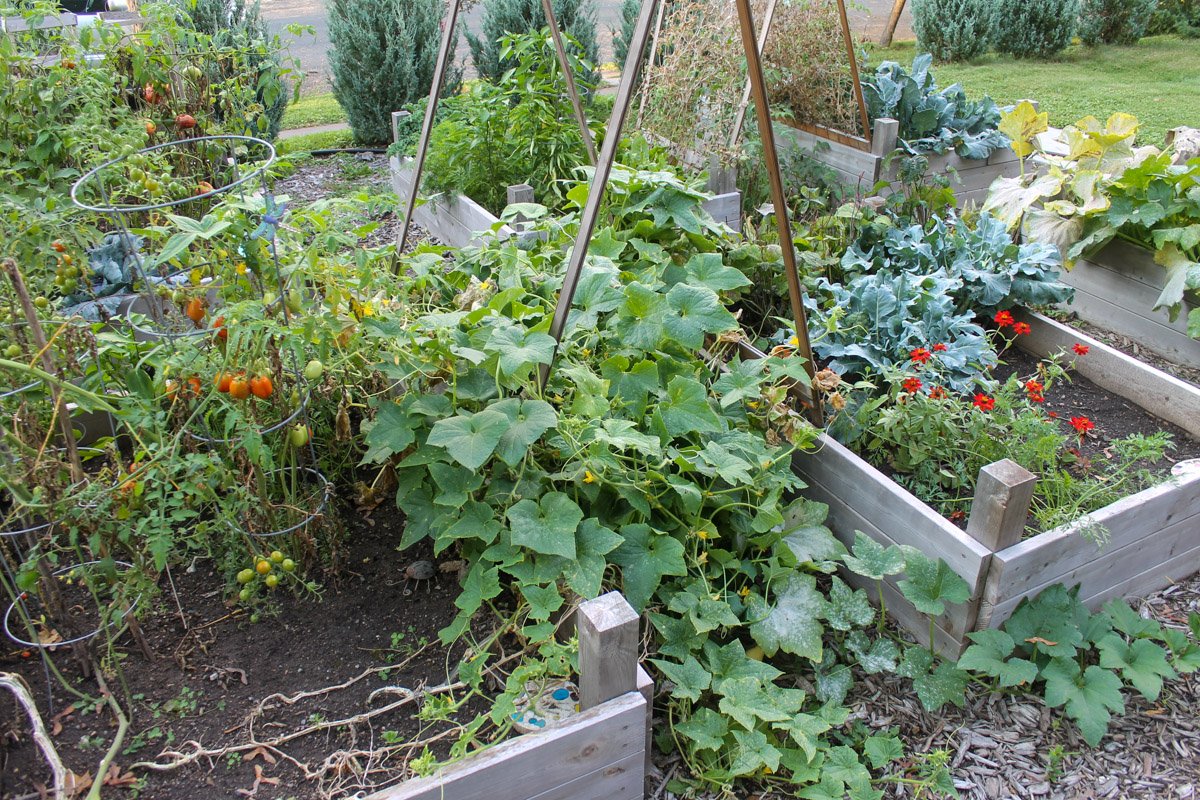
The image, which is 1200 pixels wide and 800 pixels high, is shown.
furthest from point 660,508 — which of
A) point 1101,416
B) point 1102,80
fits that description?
point 1102,80

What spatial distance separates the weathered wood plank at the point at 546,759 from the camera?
1.47 m

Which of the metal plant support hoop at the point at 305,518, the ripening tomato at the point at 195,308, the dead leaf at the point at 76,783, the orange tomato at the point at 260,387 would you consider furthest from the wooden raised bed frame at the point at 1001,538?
the dead leaf at the point at 76,783

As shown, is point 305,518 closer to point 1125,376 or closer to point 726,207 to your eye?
point 726,207

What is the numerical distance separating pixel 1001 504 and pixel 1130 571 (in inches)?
26.7

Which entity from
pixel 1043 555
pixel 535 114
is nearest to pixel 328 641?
pixel 1043 555

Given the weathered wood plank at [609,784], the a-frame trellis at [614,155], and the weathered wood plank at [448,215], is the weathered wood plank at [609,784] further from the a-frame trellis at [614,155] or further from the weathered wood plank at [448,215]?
the weathered wood plank at [448,215]

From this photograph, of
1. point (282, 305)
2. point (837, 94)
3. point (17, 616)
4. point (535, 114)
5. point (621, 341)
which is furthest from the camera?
point (837, 94)

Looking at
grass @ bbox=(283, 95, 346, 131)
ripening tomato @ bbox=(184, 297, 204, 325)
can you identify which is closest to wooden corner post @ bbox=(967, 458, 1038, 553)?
ripening tomato @ bbox=(184, 297, 204, 325)

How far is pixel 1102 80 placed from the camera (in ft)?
25.5

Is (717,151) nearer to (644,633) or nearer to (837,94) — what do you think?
(837,94)

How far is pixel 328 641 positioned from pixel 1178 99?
8.15 meters

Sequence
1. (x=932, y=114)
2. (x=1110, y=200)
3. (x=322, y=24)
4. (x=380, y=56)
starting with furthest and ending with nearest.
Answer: (x=322, y=24), (x=380, y=56), (x=932, y=114), (x=1110, y=200)

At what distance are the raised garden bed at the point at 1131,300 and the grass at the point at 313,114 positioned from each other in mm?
6294

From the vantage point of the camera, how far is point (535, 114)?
3719 millimetres
